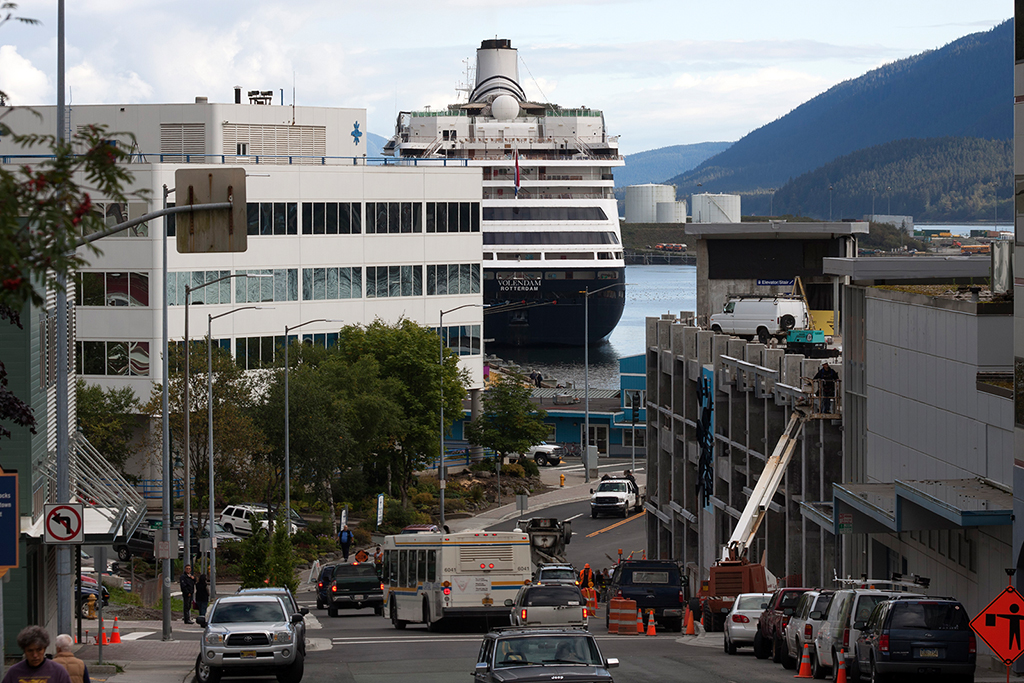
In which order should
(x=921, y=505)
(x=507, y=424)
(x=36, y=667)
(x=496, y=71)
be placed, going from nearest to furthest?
(x=36, y=667)
(x=921, y=505)
(x=507, y=424)
(x=496, y=71)

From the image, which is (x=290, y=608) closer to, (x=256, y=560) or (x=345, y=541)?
(x=256, y=560)

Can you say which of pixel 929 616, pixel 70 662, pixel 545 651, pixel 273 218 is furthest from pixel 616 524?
pixel 70 662

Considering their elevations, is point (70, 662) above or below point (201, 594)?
above

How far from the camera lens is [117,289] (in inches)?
2655

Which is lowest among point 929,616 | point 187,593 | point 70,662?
point 187,593

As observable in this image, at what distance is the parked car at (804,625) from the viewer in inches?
884

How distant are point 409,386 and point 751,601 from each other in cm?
4163

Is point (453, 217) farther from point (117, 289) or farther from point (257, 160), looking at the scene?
point (117, 289)

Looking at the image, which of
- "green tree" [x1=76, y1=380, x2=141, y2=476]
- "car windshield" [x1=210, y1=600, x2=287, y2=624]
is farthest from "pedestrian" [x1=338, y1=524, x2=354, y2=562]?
"car windshield" [x1=210, y1=600, x2=287, y2=624]

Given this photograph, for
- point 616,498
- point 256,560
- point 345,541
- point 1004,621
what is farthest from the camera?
point 616,498

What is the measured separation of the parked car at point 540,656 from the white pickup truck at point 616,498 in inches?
2040

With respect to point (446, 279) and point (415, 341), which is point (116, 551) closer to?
point (415, 341)

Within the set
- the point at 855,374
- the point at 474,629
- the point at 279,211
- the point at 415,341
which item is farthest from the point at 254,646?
the point at 279,211

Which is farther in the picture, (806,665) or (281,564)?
(281,564)
